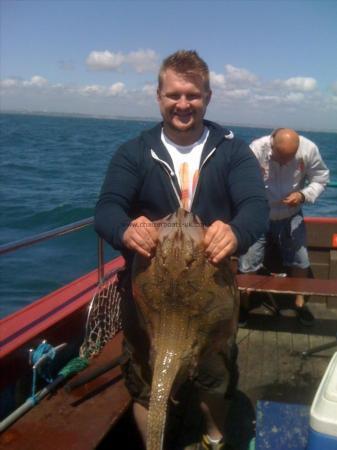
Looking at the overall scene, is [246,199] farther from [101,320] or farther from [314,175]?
[314,175]

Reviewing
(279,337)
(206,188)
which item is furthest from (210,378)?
(279,337)

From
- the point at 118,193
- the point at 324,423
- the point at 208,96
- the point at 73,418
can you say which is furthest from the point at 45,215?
the point at 324,423

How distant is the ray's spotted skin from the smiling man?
32 centimetres

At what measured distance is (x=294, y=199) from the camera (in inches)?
207

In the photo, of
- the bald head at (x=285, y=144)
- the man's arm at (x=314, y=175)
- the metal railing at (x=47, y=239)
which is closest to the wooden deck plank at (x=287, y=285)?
the man's arm at (x=314, y=175)

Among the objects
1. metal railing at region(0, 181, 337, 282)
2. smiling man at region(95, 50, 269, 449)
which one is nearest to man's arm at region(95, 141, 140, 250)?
smiling man at region(95, 50, 269, 449)

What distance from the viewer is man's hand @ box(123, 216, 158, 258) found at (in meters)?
2.17

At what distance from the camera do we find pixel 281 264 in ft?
21.2

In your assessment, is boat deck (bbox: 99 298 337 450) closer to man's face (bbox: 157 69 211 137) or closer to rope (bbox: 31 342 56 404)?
rope (bbox: 31 342 56 404)

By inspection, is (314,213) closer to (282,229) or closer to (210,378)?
(282,229)

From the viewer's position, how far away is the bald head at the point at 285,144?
501cm

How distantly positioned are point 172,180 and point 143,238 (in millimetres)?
642

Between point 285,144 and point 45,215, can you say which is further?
point 45,215

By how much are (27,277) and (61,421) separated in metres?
9.09
